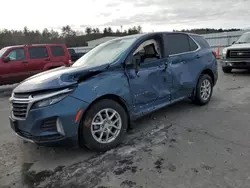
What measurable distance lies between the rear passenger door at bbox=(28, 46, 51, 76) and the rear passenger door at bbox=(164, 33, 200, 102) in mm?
6654

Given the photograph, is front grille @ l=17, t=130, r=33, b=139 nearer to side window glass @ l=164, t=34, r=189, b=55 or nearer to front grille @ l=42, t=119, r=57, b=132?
front grille @ l=42, t=119, r=57, b=132

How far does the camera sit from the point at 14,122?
310cm

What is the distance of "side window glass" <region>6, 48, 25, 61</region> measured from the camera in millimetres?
8883

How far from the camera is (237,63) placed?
374 inches

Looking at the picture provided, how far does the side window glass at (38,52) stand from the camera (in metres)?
9.35

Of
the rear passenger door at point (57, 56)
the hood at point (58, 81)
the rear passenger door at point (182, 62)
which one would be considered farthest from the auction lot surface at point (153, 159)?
the rear passenger door at point (57, 56)

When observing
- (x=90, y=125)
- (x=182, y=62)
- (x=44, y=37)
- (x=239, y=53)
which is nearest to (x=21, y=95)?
(x=90, y=125)

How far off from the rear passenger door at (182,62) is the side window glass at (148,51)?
219 millimetres

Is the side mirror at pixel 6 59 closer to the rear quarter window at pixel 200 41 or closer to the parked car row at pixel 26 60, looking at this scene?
the parked car row at pixel 26 60

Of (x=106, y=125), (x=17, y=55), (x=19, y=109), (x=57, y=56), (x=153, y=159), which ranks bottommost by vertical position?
(x=153, y=159)

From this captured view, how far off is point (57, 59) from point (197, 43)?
21.9 feet

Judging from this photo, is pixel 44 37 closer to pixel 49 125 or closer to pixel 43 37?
pixel 43 37

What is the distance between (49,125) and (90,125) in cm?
55

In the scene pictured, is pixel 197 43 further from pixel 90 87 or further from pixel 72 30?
pixel 72 30
